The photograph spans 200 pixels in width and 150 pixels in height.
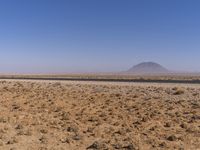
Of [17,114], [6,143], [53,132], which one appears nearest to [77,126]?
[53,132]

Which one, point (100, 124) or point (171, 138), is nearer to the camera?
point (171, 138)

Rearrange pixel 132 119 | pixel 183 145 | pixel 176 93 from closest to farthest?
pixel 183 145 → pixel 132 119 → pixel 176 93

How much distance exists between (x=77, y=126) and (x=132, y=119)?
129 inches

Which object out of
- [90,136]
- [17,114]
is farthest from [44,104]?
[90,136]

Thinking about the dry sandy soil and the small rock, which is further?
the small rock

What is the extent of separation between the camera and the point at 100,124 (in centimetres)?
1709

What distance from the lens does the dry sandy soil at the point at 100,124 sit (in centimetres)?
1323

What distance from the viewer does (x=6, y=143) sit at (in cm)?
1359

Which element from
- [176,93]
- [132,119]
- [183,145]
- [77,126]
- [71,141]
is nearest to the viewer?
[183,145]

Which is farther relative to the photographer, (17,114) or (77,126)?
(17,114)

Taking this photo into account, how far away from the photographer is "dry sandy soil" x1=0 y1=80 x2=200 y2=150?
43.4 ft

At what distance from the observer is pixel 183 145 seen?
42.0 feet

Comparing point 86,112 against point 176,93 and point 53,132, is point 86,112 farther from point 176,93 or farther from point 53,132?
point 176,93

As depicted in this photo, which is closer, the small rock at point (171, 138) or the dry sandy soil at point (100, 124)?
the dry sandy soil at point (100, 124)
